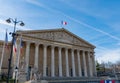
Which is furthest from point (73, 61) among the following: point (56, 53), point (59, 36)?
point (59, 36)

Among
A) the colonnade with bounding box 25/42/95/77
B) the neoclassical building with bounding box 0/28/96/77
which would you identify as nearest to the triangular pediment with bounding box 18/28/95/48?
the neoclassical building with bounding box 0/28/96/77

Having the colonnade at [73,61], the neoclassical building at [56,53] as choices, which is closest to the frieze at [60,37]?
the neoclassical building at [56,53]

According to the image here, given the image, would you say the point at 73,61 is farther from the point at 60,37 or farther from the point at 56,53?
the point at 60,37

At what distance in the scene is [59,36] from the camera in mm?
36969

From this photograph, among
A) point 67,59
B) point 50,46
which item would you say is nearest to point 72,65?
point 67,59

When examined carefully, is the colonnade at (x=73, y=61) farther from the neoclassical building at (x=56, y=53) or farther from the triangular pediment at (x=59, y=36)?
the triangular pediment at (x=59, y=36)

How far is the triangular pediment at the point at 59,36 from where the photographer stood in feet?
107

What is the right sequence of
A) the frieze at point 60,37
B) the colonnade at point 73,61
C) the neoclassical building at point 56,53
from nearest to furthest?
the neoclassical building at point 56,53
the colonnade at point 73,61
the frieze at point 60,37

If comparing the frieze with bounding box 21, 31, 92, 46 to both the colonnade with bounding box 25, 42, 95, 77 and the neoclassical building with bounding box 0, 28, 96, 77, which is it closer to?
the neoclassical building with bounding box 0, 28, 96, 77

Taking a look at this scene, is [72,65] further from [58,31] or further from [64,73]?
[58,31]

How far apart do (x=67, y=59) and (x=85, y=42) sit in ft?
30.2

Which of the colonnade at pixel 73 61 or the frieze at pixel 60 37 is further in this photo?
the frieze at pixel 60 37

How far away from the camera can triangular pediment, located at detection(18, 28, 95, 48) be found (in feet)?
107

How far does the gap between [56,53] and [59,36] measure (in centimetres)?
470
